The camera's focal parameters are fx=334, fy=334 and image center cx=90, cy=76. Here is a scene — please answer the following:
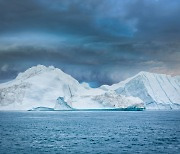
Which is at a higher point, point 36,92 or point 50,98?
point 36,92

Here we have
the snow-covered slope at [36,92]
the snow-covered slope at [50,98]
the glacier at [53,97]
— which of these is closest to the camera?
the snow-covered slope at [36,92]

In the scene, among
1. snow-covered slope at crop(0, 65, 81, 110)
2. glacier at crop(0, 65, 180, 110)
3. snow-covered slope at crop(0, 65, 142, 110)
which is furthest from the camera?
glacier at crop(0, 65, 180, 110)

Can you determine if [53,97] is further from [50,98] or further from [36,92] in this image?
[36,92]

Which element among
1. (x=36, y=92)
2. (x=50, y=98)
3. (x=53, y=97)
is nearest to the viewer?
(x=50, y=98)

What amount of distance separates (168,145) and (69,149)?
1184 centimetres

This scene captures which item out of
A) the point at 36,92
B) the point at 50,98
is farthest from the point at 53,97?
the point at 36,92

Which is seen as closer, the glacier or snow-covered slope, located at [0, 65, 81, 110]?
snow-covered slope, located at [0, 65, 81, 110]

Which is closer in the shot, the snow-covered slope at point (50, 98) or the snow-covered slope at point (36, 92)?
the snow-covered slope at point (36, 92)

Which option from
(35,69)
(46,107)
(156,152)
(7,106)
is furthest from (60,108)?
(156,152)

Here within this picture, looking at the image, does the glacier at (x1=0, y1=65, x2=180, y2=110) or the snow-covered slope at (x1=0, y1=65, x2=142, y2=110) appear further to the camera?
the glacier at (x1=0, y1=65, x2=180, y2=110)

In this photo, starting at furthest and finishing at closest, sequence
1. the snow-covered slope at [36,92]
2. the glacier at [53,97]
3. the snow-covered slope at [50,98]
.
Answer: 1. the glacier at [53,97]
2. the snow-covered slope at [50,98]
3. the snow-covered slope at [36,92]

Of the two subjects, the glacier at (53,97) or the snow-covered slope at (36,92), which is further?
the glacier at (53,97)

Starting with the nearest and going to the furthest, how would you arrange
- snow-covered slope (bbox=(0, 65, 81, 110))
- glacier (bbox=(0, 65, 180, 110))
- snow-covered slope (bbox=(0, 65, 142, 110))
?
1. snow-covered slope (bbox=(0, 65, 81, 110))
2. snow-covered slope (bbox=(0, 65, 142, 110))
3. glacier (bbox=(0, 65, 180, 110))

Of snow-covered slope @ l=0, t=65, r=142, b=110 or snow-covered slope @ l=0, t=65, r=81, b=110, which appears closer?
snow-covered slope @ l=0, t=65, r=81, b=110
